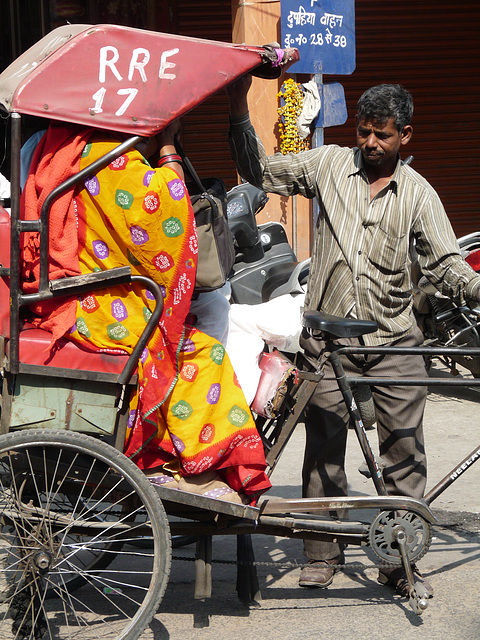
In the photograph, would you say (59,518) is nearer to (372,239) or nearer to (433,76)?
(372,239)

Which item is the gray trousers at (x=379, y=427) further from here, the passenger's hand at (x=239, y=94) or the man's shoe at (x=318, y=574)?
the passenger's hand at (x=239, y=94)

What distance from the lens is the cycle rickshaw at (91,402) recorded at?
2.45 meters

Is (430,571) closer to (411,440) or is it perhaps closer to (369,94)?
(411,440)

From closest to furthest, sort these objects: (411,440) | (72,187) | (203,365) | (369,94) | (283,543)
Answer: (72,187) < (203,365) < (369,94) < (411,440) < (283,543)

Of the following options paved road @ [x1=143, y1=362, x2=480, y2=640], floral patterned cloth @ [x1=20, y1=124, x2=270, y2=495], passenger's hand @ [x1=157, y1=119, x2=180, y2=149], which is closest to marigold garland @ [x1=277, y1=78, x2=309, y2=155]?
paved road @ [x1=143, y1=362, x2=480, y2=640]

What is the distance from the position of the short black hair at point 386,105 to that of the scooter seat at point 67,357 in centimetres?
130

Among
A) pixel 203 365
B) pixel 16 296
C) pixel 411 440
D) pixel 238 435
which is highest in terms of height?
pixel 16 296

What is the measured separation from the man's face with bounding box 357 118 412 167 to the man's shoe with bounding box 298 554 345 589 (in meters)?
1.62

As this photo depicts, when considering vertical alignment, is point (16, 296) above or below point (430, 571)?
above

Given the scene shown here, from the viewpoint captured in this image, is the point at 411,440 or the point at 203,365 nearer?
the point at 203,365

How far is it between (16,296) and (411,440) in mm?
1697

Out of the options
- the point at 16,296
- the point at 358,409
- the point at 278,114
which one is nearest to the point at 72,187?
the point at 16,296

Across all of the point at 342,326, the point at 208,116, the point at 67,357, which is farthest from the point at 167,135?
the point at 208,116

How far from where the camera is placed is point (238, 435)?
2703mm
